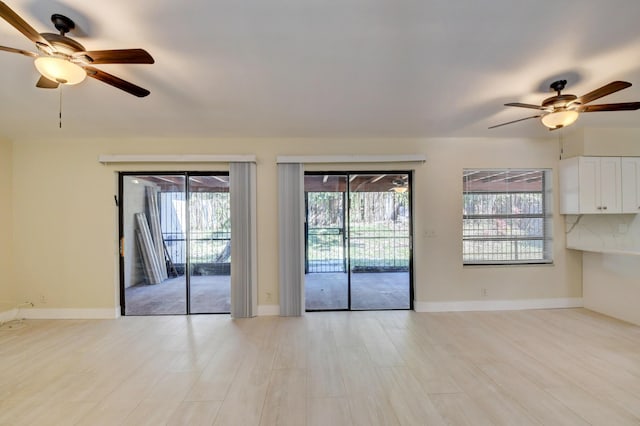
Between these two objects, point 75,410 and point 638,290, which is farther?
point 638,290

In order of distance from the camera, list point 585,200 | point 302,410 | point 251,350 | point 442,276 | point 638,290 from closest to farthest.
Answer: point 302,410
point 251,350
point 638,290
point 585,200
point 442,276

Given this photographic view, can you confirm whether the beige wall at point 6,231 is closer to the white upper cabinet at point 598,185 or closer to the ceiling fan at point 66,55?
the ceiling fan at point 66,55

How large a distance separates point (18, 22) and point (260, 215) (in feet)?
9.48

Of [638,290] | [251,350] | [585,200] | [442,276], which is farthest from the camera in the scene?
[442,276]

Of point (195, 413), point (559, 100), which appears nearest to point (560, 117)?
point (559, 100)

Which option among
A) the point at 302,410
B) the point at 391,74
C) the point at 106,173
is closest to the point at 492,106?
the point at 391,74

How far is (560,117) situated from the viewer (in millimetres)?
2559

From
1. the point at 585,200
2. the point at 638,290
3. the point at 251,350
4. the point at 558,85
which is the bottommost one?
the point at 251,350

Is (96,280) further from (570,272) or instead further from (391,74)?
(570,272)

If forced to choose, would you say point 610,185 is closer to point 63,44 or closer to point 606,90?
point 606,90

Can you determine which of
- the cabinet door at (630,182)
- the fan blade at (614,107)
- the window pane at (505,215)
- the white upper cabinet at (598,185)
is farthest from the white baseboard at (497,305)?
the fan blade at (614,107)

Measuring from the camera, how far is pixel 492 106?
9.53 feet

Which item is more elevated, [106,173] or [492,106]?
[492,106]

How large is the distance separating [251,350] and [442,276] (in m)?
2.83
